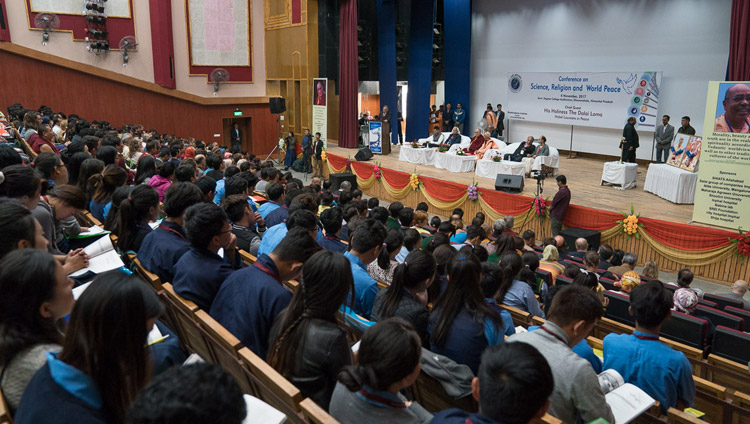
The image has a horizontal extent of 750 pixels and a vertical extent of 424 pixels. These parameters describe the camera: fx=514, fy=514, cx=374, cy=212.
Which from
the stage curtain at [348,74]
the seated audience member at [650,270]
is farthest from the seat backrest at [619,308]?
the stage curtain at [348,74]

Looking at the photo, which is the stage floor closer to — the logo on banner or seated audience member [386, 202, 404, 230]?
the logo on banner

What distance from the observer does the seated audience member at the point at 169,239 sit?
9.53ft

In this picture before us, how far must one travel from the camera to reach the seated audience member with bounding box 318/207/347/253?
12.7ft

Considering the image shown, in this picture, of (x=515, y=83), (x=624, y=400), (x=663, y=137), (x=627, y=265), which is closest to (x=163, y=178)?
(x=624, y=400)

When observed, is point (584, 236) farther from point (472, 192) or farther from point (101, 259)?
point (101, 259)

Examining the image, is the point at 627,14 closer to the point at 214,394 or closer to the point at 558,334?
the point at 558,334

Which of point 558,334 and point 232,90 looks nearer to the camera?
point 558,334

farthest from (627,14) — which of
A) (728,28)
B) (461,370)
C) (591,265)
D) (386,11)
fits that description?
(461,370)

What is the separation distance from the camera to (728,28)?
34.4ft

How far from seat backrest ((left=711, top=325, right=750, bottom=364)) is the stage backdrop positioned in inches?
160

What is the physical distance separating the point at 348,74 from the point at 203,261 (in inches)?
523

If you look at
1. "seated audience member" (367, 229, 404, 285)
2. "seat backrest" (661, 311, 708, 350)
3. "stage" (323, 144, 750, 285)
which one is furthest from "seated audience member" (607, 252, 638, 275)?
"seated audience member" (367, 229, 404, 285)

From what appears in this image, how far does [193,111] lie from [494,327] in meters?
15.3

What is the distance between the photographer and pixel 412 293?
104 inches
